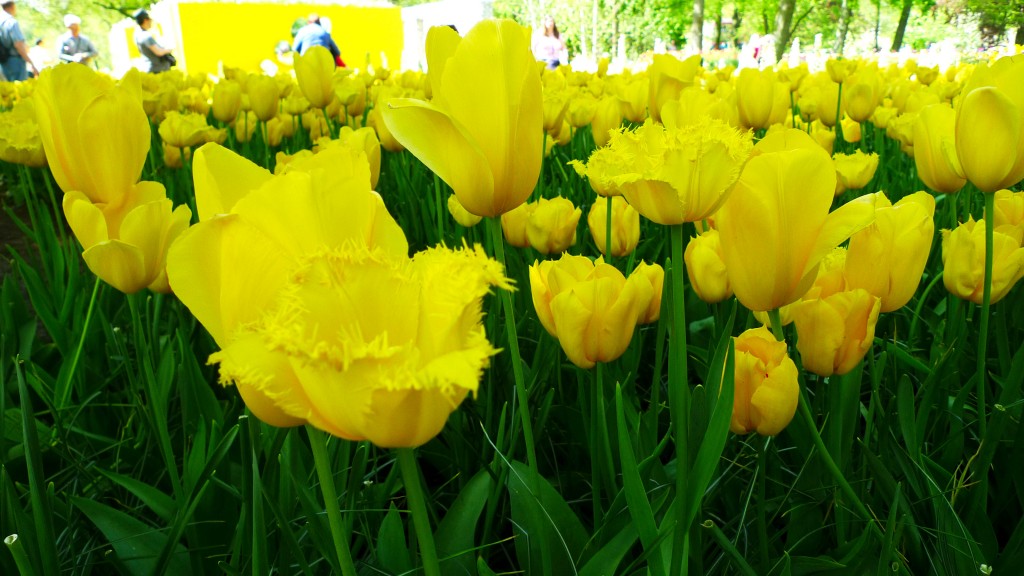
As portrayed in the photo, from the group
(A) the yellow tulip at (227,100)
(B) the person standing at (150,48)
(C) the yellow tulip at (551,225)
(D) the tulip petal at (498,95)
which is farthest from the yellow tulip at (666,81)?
(B) the person standing at (150,48)

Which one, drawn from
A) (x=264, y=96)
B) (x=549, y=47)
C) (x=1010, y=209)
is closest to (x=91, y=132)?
(x=1010, y=209)

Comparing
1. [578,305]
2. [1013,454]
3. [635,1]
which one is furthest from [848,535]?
[635,1]

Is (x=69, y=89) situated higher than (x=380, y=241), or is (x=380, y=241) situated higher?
(x=69, y=89)

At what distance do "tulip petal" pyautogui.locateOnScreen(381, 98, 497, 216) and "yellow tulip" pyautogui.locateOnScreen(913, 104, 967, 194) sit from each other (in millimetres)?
756

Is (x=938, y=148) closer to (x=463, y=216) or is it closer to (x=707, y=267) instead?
(x=707, y=267)

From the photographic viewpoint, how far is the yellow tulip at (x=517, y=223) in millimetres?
1665

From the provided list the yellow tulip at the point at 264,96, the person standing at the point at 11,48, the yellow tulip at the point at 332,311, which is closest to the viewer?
the yellow tulip at the point at 332,311

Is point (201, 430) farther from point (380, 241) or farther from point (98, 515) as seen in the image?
point (380, 241)

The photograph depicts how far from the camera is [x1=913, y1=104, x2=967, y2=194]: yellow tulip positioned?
1263mm

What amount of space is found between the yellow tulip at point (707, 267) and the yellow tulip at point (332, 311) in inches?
27.6

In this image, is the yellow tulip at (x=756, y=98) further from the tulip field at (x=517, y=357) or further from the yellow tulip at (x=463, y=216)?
the yellow tulip at (x=463, y=216)

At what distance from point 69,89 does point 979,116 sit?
4.02 feet

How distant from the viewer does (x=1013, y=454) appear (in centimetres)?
114

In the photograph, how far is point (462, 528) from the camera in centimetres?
101
